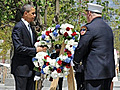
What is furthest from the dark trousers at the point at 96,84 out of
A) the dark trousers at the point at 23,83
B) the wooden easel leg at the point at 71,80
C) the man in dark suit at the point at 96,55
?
the wooden easel leg at the point at 71,80

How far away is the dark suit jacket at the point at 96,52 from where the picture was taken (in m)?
5.53

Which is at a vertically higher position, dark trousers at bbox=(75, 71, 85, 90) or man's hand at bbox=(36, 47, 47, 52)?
man's hand at bbox=(36, 47, 47, 52)

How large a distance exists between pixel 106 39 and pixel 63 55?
1.91 metres

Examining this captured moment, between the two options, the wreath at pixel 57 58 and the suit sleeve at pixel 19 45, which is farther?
the wreath at pixel 57 58

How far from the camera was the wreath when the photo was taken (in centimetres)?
702

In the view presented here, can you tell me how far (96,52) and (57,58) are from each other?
186 cm

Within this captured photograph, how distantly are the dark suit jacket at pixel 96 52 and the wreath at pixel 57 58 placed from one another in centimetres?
134

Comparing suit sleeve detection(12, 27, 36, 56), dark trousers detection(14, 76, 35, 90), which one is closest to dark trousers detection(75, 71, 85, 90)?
dark trousers detection(14, 76, 35, 90)

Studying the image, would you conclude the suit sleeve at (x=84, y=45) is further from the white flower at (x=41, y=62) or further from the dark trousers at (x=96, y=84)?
the white flower at (x=41, y=62)

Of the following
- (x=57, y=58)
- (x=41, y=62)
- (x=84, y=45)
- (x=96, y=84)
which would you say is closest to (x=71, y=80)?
(x=57, y=58)

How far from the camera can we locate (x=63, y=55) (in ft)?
24.3

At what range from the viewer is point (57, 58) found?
7.29 m

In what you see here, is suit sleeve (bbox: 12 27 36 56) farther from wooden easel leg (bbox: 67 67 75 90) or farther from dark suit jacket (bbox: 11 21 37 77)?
wooden easel leg (bbox: 67 67 75 90)

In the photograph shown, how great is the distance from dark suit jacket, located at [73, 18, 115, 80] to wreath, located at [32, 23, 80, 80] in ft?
4.40
